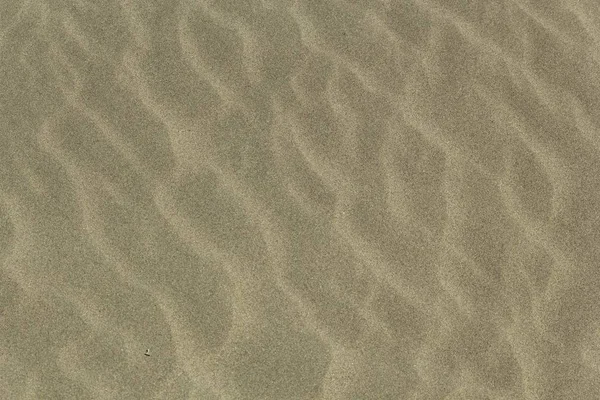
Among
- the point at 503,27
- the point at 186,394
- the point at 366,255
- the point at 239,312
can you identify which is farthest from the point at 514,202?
the point at 186,394

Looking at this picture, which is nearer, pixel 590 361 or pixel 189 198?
pixel 590 361

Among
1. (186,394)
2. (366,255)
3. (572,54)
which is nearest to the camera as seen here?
(186,394)

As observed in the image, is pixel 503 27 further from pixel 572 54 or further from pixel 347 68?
pixel 347 68

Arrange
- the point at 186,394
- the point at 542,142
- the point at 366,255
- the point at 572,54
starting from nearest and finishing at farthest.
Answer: the point at 186,394
the point at 366,255
the point at 542,142
the point at 572,54

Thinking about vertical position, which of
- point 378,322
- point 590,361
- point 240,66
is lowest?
point 590,361

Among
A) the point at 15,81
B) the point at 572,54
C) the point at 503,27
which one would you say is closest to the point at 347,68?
the point at 503,27

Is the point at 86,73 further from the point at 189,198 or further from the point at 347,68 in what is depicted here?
the point at 347,68

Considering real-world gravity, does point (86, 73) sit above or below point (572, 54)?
above
